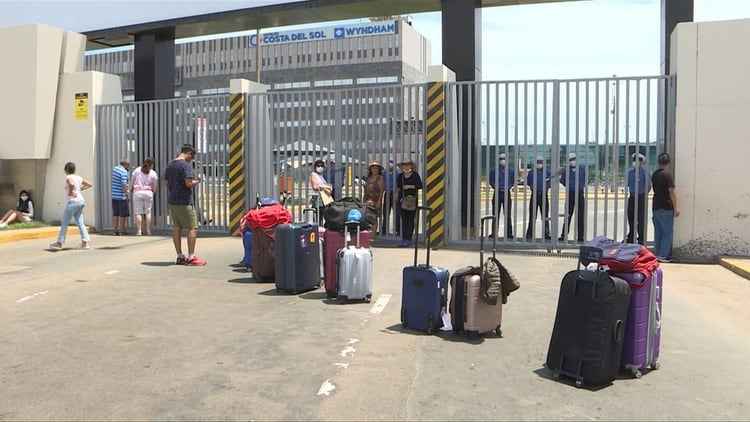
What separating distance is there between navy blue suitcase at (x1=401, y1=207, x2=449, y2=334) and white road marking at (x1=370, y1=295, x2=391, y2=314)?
858 millimetres

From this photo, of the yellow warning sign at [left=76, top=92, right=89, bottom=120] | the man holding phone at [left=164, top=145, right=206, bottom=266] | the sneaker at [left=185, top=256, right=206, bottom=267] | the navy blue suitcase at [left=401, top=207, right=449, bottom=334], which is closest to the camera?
the navy blue suitcase at [left=401, top=207, right=449, bottom=334]

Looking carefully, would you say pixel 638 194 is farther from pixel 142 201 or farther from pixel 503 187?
pixel 142 201

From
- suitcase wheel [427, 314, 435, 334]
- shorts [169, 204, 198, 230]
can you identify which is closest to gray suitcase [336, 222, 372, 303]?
suitcase wheel [427, 314, 435, 334]

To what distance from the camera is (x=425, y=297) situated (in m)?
6.00

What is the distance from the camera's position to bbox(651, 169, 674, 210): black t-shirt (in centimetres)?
1038

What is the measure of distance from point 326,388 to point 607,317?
205 centimetres

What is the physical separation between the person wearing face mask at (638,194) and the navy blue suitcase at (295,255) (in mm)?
6122

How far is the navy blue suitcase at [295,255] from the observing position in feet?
25.1

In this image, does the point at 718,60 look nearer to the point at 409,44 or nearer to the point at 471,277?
the point at 471,277

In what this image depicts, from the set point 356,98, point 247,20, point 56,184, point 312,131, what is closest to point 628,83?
point 356,98

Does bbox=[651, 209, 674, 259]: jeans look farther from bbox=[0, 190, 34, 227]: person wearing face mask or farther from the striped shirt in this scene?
bbox=[0, 190, 34, 227]: person wearing face mask

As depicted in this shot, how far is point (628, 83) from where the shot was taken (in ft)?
35.7

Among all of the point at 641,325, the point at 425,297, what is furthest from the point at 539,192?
the point at 641,325

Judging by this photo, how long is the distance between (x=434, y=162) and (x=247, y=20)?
5.74m
